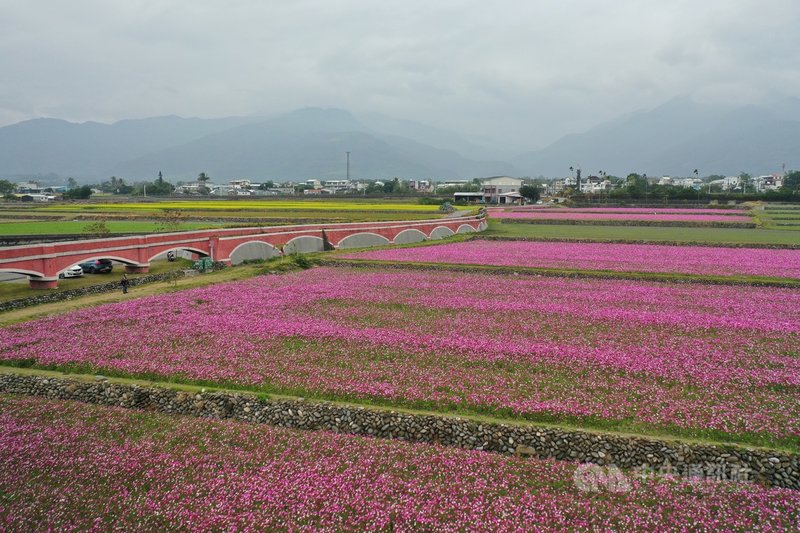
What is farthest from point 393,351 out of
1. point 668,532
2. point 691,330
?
point 691,330

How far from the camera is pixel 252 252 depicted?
38.2 meters

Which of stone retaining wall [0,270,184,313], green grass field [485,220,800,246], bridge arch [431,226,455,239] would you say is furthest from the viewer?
bridge arch [431,226,455,239]

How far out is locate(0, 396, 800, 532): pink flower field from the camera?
8.59 m

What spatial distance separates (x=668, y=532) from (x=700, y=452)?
109 inches

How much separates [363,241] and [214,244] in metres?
15.1

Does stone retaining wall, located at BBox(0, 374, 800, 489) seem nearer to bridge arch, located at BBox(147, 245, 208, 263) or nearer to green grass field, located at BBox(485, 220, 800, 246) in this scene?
bridge arch, located at BBox(147, 245, 208, 263)

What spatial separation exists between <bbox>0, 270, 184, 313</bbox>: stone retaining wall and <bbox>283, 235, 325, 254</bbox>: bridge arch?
10.6m

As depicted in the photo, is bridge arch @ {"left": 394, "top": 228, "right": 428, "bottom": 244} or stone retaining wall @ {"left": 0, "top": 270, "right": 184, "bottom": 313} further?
bridge arch @ {"left": 394, "top": 228, "right": 428, "bottom": 244}

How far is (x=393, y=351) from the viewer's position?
53.7 ft

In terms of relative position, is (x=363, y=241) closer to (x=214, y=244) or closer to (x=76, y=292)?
(x=214, y=244)

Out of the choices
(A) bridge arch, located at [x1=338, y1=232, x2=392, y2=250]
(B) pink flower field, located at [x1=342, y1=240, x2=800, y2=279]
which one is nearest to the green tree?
(B) pink flower field, located at [x1=342, y1=240, x2=800, y2=279]

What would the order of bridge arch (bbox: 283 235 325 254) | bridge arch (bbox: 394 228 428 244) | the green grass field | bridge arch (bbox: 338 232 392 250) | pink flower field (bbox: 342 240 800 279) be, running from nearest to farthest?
pink flower field (bbox: 342 240 800 279) < bridge arch (bbox: 283 235 325 254) < the green grass field < bridge arch (bbox: 338 232 392 250) < bridge arch (bbox: 394 228 428 244)

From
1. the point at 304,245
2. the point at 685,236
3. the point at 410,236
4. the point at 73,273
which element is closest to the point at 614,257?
the point at 685,236

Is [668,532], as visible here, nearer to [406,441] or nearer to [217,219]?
[406,441]
